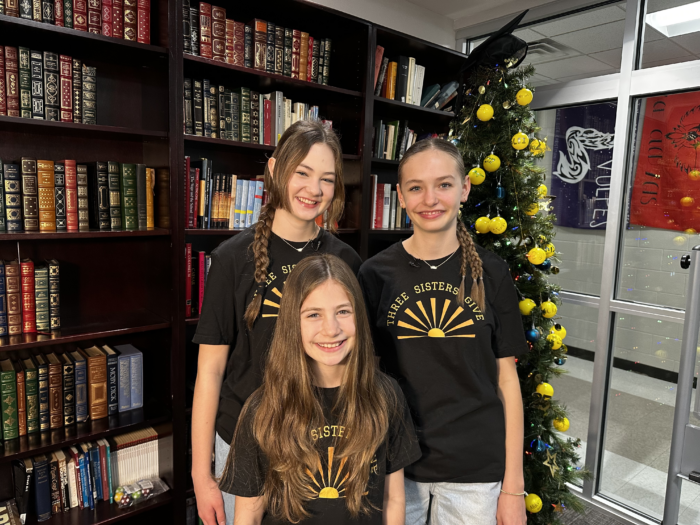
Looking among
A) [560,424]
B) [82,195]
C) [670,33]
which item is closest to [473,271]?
[560,424]

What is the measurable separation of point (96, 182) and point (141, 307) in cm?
63

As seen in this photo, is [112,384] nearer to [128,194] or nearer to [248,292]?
[128,194]

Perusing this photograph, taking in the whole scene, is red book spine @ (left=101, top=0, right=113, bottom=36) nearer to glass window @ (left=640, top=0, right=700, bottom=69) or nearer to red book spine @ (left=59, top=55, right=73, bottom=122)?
red book spine @ (left=59, top=55, right=73, bottom=122)

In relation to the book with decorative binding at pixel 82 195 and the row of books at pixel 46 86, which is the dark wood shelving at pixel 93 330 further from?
the row of books at pixel 46 86

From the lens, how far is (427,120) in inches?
121

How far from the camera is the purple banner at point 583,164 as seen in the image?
8.84 ft

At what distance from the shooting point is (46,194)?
5.83ft

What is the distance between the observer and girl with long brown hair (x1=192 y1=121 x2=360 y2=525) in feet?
4.15

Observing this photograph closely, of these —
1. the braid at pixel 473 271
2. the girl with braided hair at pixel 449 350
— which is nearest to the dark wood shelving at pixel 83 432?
the girl with braided hair at pixel 449 350

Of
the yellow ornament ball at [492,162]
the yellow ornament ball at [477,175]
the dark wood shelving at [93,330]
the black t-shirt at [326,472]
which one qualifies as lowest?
the black t-shirt at [326,472]

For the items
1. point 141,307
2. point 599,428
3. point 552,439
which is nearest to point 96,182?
point 141,307

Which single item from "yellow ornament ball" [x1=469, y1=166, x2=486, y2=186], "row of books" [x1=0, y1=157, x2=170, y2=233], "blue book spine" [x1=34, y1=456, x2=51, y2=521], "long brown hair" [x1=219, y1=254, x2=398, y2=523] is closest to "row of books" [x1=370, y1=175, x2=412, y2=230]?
"yellow ornament ball" [x1=469, y1=166, x2=486, y2=186]

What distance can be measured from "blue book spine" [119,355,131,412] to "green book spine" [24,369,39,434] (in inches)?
11.8

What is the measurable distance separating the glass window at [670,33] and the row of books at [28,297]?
3.01 m
